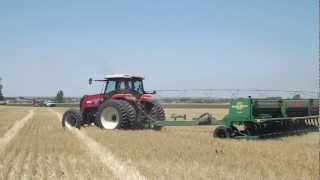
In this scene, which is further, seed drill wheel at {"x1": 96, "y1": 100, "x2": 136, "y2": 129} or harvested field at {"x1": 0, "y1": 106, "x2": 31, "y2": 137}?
harvested field at {"x1": 0, "y1": 106, "x2": 31, "y2": 137}

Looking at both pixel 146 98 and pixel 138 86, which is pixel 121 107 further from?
pixel 138 86

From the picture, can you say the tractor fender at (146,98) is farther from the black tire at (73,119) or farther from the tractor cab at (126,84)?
the black tire at (73,119)

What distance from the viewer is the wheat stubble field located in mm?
9094

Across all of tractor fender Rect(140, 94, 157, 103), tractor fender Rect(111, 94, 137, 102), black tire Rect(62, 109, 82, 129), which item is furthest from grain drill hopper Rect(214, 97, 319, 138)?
black tire Rect(62, 109, 82, 129)

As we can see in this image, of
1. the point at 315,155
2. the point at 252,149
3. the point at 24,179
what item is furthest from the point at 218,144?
the point at 24,179

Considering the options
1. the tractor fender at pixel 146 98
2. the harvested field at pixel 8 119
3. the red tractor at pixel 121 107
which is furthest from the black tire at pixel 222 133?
the harvested field at pixel 8 119

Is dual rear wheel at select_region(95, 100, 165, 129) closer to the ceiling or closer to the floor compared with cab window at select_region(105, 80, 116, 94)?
closer to the floor

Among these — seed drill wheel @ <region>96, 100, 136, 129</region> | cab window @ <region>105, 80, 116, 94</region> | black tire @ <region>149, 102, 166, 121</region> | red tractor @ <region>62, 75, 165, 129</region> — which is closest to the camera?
seed drill wheel @ <region>96, 100, 136, 129</region>

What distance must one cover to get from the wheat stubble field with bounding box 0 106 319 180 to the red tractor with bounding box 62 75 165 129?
9.24 feet

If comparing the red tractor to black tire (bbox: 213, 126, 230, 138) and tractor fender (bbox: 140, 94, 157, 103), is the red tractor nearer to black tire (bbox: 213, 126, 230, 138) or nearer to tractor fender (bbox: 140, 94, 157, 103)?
tractor fender (bbox: 140, 94, 157, 103)

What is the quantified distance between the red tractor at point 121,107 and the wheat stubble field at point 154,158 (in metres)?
2.82

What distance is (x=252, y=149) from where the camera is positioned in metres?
12.4

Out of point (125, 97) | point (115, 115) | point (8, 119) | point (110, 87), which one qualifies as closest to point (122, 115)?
point (115, 115)

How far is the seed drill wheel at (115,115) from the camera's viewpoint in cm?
1838
